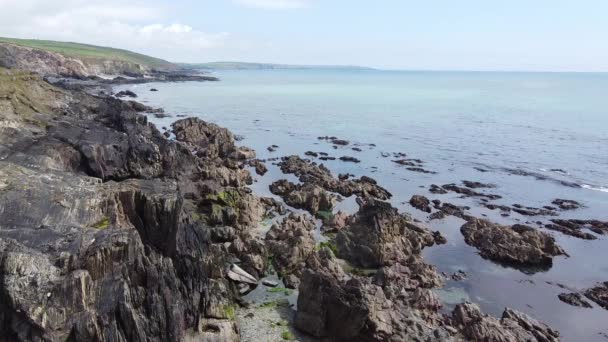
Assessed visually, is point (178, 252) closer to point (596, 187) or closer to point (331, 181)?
point (331, 181)

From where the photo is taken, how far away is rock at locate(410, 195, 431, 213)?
53950mm

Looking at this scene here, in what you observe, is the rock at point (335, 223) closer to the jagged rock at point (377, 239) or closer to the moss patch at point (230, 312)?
the jagged rock at point (377, 239)

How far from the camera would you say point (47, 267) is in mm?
21297

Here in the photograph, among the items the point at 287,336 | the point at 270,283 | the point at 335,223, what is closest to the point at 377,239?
the point at 335,223

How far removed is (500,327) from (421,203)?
89.9ft

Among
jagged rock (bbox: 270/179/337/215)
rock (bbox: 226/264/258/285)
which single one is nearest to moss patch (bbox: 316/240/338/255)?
jagged rock (bbox: 270/179/337/215)

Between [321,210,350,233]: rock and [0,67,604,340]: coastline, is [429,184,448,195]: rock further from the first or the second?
[321,210,350,233]: rock

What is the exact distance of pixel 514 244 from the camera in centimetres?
4238

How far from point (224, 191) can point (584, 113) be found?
484 ft

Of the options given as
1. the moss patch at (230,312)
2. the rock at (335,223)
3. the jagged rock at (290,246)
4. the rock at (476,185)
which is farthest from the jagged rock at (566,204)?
the moss patch at (230,312)

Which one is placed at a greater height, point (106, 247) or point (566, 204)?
point (106, 247)

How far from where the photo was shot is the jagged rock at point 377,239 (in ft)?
129

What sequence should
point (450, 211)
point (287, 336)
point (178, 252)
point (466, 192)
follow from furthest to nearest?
point (466, 192), point (450, 211), point (178, 252), point (287, 336)

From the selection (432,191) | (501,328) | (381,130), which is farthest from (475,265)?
(381,130)
